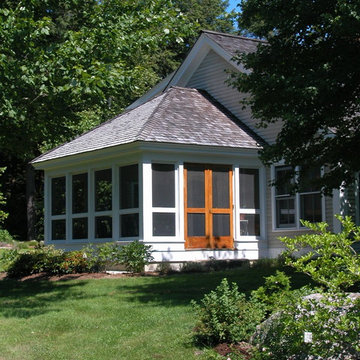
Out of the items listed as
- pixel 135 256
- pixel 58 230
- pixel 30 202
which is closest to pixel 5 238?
pixel 30 202

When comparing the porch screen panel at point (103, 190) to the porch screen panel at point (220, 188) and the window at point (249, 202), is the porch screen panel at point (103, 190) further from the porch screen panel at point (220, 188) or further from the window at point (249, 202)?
the window at point (249, 202)

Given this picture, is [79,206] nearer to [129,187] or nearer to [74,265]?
[129,187]

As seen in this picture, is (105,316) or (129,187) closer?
(105,316)

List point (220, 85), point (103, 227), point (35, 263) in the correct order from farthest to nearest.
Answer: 1. point (220, 85)
2. point (103, 227)
3. point (35, 263)

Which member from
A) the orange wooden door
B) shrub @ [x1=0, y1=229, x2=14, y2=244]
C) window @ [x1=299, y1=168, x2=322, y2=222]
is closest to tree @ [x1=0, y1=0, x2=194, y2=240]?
the orange wooden door

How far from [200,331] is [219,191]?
9.09m

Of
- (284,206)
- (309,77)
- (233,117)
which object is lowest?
(284,206)

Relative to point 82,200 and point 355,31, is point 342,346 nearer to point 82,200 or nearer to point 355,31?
point 355,31

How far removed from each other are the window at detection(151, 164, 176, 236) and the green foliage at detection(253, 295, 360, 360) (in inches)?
352

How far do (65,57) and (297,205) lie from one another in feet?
27.4

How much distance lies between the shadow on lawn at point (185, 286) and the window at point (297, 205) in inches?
121

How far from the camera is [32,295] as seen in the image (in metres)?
12.1

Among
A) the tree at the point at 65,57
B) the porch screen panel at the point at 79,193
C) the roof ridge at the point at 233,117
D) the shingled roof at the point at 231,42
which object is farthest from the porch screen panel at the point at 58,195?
the shingled roof at the point at 231,42

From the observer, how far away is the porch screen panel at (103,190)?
1690 centimetres
